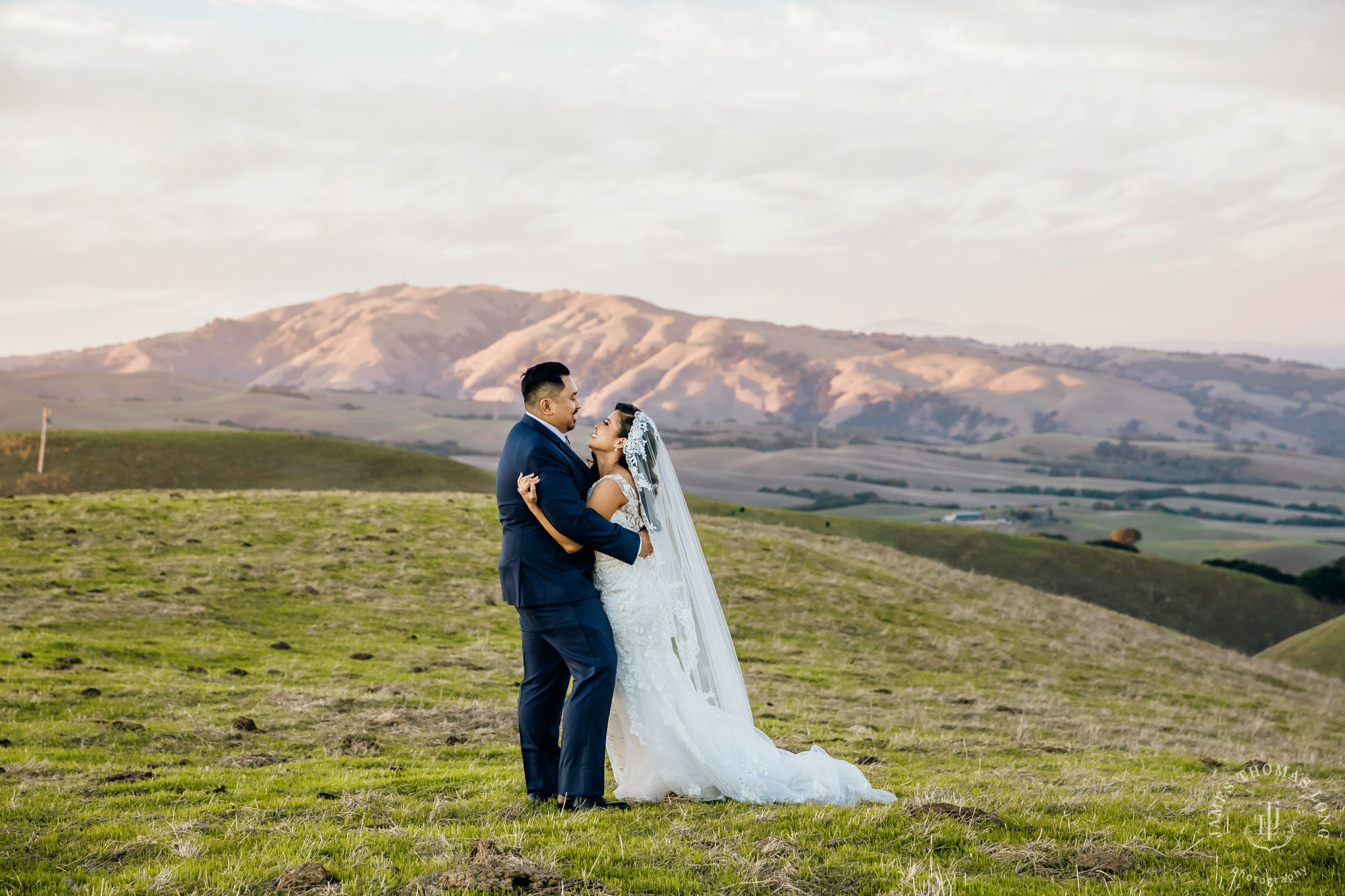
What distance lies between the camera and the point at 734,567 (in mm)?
32344

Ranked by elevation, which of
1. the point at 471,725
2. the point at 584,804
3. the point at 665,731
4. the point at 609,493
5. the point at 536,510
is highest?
the point at 609,493

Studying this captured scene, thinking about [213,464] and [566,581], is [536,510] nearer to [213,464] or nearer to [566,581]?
[566,581]

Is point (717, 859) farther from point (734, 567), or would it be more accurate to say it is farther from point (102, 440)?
point (102, 440)

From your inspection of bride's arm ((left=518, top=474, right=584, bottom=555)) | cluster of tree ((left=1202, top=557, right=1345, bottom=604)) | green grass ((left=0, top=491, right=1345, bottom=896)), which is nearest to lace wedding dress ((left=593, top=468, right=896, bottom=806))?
green grass ((left=0, top=491, right=1345, bottom=896))

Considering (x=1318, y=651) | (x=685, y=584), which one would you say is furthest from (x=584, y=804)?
(x=1318, y=651)

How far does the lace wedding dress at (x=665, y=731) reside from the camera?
25.7 ft

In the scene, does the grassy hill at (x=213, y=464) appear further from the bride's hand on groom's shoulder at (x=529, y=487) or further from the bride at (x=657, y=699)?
the bride's hand on groom's shoulder at (x=529, y=487)

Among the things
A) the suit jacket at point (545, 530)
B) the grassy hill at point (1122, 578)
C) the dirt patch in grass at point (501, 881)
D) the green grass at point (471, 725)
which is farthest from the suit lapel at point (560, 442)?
the grassy hill at point (1122, 578)

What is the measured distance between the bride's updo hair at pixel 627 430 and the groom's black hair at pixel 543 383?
0.59 m

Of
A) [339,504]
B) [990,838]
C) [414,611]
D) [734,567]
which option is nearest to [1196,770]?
[990,838]

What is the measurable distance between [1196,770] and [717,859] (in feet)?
30.6

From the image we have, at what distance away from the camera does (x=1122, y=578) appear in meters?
70.9

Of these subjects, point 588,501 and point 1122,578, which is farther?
point 1122,578

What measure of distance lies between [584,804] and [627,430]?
315 cm
